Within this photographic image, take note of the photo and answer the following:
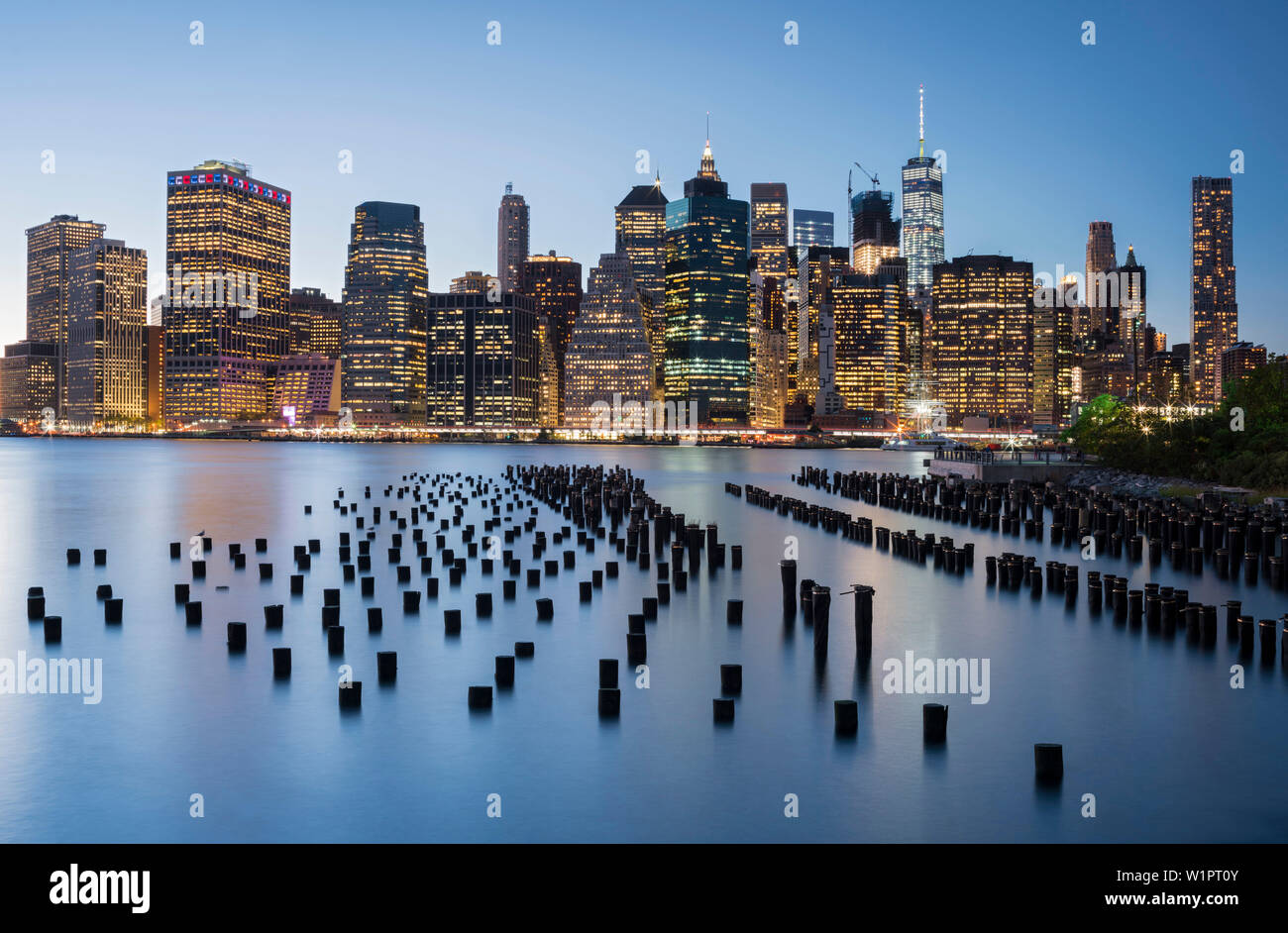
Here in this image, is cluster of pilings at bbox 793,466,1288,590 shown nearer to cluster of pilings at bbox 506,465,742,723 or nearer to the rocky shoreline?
the rocky shoreline

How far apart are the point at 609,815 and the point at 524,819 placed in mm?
901

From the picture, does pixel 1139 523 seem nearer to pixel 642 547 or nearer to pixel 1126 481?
pixel 1126 481

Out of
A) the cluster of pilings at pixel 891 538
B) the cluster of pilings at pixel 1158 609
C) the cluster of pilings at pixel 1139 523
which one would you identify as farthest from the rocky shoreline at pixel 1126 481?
the cluster of pilings at pixel 1158 609

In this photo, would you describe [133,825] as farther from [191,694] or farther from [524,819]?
[191,694]

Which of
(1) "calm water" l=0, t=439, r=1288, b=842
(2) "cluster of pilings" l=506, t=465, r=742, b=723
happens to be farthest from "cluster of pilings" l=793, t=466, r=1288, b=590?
(2) "cluster of pilings" l=506, t=465, r=742, b=723

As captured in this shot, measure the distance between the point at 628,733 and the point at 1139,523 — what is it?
32995 millimetres

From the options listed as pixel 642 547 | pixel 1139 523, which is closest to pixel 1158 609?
pixel 642 547

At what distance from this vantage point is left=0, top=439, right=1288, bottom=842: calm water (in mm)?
11094

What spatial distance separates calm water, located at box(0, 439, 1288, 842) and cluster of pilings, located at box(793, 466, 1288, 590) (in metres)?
5.53

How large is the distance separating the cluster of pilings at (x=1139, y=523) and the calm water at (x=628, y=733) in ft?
18.2

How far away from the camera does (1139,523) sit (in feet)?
134
